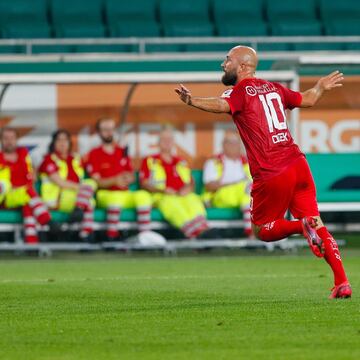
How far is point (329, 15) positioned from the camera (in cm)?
2128

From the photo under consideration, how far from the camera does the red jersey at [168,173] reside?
55.1 ft

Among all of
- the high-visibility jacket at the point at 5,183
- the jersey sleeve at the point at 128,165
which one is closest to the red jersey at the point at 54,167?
the high-visibility jacket at the point at 5,183

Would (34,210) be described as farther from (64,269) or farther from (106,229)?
(64,269)

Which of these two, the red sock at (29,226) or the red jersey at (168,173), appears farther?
the red jersey at (168,173)

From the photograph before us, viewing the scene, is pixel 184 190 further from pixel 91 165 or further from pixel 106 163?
pixel 91 165

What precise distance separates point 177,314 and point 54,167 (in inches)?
352

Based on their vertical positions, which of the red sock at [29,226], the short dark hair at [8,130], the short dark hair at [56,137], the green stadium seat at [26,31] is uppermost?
the green stadium seat at [26,31]

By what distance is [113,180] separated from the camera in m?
16.6

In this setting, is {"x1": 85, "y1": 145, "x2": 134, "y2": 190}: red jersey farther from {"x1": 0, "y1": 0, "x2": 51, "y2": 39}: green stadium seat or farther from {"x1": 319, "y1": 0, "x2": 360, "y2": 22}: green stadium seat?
{"x1": 319, "y1": 0, "x2": 360, "y2": 22}: green stadium seat

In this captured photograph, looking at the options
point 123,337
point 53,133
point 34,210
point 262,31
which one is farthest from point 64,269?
point 262,31

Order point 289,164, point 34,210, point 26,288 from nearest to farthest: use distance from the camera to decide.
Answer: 1. point 289,164
2. point 26,288
3. point 34,210

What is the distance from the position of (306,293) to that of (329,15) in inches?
483

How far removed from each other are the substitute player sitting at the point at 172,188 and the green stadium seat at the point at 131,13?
406 centimetres

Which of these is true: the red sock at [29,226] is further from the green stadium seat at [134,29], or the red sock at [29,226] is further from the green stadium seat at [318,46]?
the green stadium seat at [318,46]
